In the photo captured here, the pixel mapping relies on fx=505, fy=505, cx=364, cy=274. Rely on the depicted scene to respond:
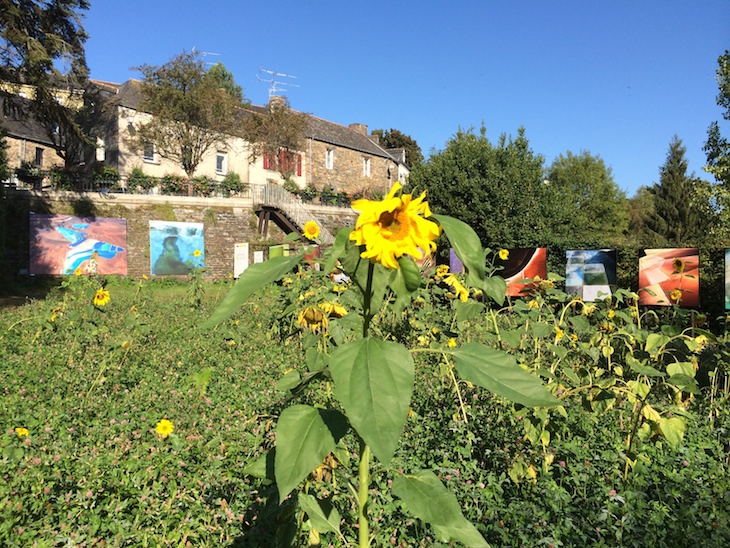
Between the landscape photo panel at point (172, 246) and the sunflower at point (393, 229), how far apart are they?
17.8 meters

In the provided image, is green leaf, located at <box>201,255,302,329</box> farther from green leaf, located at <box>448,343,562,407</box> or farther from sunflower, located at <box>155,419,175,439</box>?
sunflower, located at <box>155,419,175,439</box>

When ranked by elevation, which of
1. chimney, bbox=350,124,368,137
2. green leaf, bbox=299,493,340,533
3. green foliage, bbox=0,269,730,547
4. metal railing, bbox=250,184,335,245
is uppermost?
chimney, bbox=350,124,368,137

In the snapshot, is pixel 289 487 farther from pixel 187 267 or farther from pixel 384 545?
pixel 187 267

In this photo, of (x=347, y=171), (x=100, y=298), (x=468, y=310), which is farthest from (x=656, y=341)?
(x=347, y=171)

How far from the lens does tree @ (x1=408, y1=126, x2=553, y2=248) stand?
47.2ft

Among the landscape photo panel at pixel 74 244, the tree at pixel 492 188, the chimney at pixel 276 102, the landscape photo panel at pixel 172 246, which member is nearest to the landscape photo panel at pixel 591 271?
the tree at pixel 492 188

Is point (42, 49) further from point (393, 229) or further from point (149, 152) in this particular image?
point (393, 229)

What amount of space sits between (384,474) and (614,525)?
981 millimetres

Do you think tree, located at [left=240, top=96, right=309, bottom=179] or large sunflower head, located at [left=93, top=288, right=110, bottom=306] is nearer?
large sunflower head, located at [left=93, top=288, right=110, bottom=306]

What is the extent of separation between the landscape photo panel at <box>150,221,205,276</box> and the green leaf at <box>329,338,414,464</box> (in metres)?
17.9

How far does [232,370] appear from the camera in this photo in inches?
172

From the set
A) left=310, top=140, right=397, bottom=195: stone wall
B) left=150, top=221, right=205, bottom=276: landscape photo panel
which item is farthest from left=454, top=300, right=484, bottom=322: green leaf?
left=310, top=140, right=397, bottom=195: stone wall

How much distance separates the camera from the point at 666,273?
8.12 m

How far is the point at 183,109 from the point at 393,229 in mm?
22328
